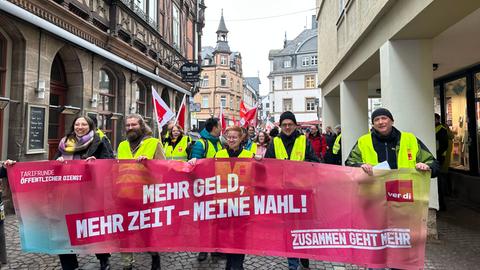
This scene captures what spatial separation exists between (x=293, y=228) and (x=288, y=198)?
1.01 ft

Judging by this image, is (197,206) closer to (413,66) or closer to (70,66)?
(413,66)

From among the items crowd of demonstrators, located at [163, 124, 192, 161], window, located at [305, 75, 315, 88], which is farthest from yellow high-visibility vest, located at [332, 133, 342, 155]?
window, located at [305, 75, 315, 88]

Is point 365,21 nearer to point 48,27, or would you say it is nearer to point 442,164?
point 442,164

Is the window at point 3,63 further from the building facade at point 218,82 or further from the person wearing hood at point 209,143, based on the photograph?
the building facade at point 218,82

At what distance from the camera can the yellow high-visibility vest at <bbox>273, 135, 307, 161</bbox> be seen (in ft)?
13.4

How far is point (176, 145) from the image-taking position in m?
6.38

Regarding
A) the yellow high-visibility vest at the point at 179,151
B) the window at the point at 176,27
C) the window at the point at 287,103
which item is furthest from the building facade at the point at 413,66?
the window at the point at 287,103

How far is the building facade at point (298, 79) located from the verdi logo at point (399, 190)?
53.9m

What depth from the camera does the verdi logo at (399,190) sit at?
3.26 m

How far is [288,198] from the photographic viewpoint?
355 cm

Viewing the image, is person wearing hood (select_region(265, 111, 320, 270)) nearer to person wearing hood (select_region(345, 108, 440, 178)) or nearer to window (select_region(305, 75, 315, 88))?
person wearing hood (select_region(345, 108, 440, 178))

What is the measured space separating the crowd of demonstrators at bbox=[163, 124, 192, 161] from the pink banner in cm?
252

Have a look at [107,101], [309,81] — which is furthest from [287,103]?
[107,101]

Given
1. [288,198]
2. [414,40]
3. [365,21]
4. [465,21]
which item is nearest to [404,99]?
[414,40]
